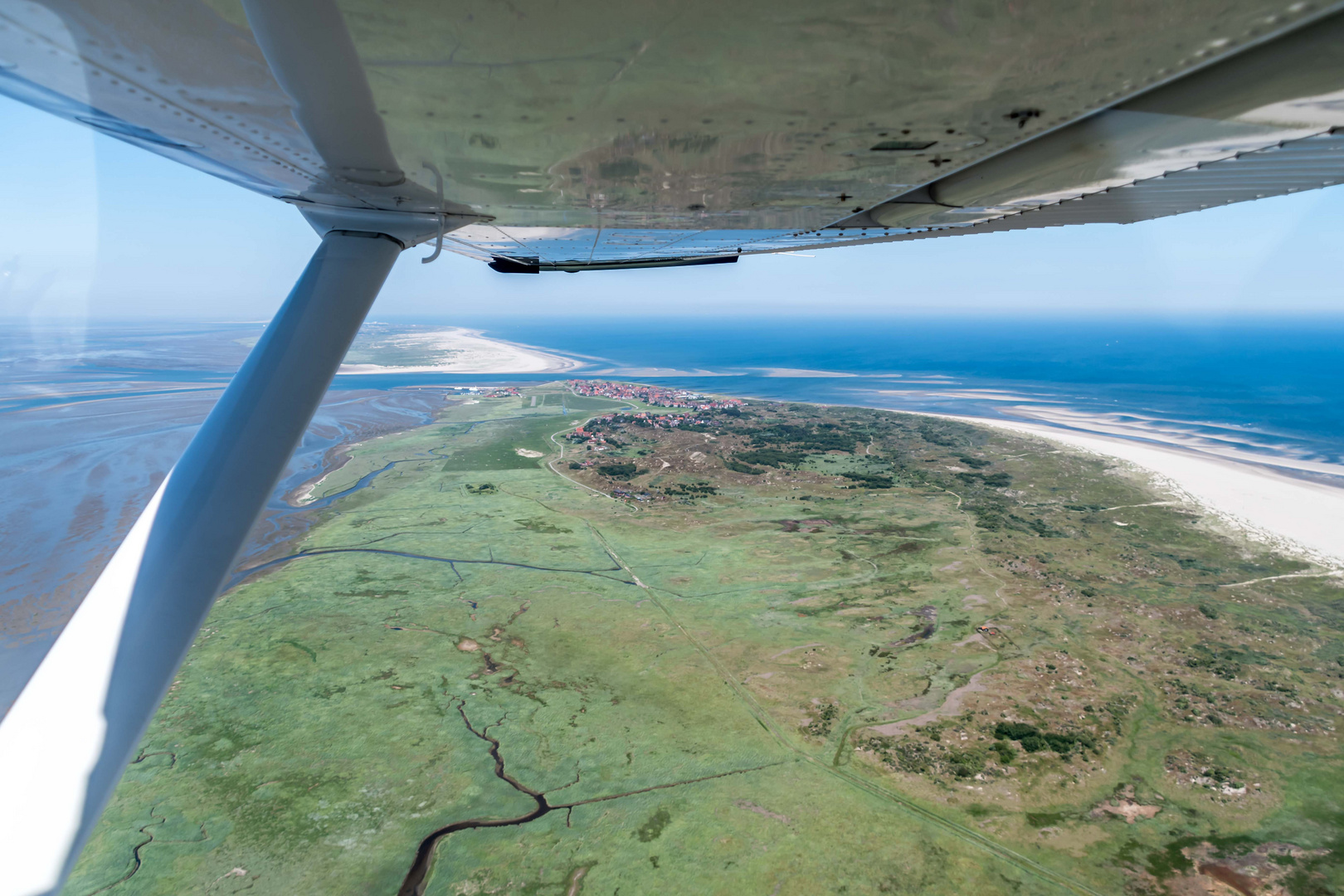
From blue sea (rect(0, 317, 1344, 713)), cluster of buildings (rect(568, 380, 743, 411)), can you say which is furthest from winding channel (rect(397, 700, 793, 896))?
cluster of buildings (rect(568, 380, 743, 411))

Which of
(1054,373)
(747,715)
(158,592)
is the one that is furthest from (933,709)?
(1054,373)

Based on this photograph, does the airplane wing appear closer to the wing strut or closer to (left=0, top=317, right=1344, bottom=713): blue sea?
the wing strut

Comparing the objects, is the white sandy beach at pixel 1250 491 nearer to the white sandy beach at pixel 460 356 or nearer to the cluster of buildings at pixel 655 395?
the cluster of buildings at pixel 655 395

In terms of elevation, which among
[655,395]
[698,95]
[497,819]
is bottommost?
[497,819]

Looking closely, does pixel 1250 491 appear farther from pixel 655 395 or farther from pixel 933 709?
pixel 655 395

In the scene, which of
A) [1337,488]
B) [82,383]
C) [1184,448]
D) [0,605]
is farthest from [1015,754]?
[82,383]

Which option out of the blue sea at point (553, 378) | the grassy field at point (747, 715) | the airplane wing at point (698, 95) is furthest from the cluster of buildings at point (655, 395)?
the airplane wing at point (698, 95)
